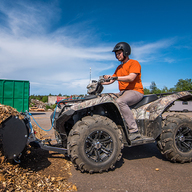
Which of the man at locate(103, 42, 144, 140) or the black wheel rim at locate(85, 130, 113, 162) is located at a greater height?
the man at locate(103, 42, 144, 140)

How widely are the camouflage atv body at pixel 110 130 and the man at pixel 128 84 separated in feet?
0.46

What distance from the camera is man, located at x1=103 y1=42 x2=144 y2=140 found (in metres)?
3.48

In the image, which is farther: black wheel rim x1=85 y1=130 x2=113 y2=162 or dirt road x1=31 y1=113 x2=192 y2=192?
black wheel rim x1=85 y1=130 x2=113 y2=162

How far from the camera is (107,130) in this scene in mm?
3188

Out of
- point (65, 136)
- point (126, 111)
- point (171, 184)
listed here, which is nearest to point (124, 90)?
point (126, 111)

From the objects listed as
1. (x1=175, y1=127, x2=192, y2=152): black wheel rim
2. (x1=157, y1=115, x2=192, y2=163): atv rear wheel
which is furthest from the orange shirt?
(x1=175, y1=127, x2=192, y2=152): black wheel rim

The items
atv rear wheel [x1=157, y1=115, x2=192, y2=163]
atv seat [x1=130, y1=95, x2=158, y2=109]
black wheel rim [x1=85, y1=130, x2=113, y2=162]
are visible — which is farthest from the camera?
atv seat [x1=130, y1=95, x2=158, y2=109]

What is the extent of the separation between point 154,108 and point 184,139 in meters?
0.99

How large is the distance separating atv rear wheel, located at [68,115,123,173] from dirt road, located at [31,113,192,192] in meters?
0.21

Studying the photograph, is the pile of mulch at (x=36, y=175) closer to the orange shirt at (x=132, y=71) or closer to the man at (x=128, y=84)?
the man at (x=128, y=84)

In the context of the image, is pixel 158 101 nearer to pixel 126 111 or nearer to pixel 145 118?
pixel 145 118

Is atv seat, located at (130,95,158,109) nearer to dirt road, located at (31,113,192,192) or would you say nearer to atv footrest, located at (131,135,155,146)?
atv footrest, located at (131,135,155,146)

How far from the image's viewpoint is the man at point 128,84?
3484 mm

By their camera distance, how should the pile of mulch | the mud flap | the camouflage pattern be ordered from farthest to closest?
the camouflage pattern < the mud flap < the pile of mulch
